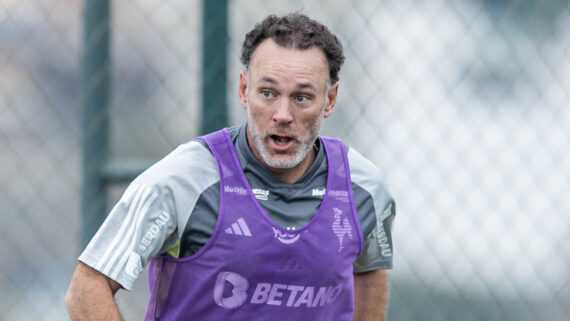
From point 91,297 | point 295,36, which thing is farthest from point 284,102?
point 91,297

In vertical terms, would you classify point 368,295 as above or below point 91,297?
below

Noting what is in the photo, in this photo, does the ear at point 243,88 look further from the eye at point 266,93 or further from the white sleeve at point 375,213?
the white sleeve at point 375,213

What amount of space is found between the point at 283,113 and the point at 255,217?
31cm

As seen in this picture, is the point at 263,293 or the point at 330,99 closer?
the point at 263,293

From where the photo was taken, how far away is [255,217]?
96.9 inches

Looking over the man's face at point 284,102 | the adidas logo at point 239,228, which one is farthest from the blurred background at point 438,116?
the adidas logo at point 239,228

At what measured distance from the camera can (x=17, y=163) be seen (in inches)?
177

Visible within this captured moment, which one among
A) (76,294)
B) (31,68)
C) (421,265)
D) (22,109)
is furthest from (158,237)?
(22,109)

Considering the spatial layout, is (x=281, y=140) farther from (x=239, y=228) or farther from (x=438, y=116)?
(x=438, y=116)

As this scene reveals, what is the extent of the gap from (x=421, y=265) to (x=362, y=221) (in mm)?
1398

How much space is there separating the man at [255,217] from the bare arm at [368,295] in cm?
27

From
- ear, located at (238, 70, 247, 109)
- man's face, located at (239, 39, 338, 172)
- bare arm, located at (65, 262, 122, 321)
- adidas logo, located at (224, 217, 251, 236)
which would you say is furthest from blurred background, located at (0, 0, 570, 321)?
bare arm, located at (65, 262, 122, 321)

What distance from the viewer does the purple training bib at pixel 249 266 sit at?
2416 mm

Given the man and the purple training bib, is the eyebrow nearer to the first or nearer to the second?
the man
